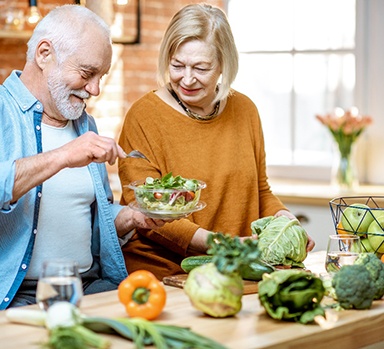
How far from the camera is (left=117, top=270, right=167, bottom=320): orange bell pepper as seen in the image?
6.80ft

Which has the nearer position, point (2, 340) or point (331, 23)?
point (2, 340)

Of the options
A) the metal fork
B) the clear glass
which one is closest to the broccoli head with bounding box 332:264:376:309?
the clear glass

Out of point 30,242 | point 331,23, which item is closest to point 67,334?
point 30,242

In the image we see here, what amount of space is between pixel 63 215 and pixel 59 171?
0.62 feet

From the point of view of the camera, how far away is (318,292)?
2.14 m

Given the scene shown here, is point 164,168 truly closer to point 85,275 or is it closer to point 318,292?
point 85,275

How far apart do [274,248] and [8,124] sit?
949 millimetres

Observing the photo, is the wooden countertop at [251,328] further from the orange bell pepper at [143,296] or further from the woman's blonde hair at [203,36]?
the woman's blonde hair at [203,36]

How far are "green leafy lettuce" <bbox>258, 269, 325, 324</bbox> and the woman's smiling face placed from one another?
115cm

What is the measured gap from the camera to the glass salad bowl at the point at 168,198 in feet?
8.64

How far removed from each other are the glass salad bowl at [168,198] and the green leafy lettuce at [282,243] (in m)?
0.25

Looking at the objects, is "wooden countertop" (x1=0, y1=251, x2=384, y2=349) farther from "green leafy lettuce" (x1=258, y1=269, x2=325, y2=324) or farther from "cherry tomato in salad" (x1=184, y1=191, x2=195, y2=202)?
"cherry tomato in salad" (x1=184, y1=191, x2=195, y2=202)

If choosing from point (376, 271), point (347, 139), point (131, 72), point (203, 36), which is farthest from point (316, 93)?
point (376, 271)

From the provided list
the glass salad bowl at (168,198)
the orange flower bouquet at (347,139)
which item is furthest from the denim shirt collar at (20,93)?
the orange flower bouquet at (347,139)
